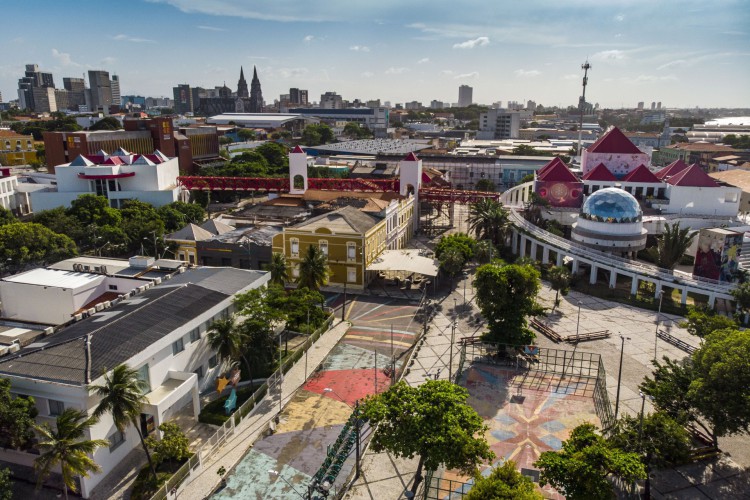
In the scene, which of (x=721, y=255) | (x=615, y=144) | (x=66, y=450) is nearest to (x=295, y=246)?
(x=66, y=450)

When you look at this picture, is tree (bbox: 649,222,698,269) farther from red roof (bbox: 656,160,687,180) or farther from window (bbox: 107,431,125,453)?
window (bbox: 107,431,125,453)

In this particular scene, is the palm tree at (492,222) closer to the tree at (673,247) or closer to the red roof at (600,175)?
the tree at (673,247)

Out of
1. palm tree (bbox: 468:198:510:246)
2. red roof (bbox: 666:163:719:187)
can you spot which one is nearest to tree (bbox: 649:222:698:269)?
palm tree (bbox: 468:198:510:246)

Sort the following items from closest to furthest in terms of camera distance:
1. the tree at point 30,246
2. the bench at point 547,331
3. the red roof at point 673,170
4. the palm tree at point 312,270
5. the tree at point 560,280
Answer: the bench at point 547,331, the palm tree at point 312,270, the tree at point 560,280, the tree at point 30,246, the red roof at point 673,170

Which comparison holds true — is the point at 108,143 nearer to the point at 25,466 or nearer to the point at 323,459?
the point at 25,466

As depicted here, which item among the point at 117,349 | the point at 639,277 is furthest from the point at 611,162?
the point at 117,349

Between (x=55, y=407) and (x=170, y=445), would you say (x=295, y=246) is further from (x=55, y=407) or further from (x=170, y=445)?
(x=55, y=407)

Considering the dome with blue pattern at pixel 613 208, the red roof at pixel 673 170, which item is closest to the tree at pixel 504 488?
the dome with blue pattern at pixel 613 208
